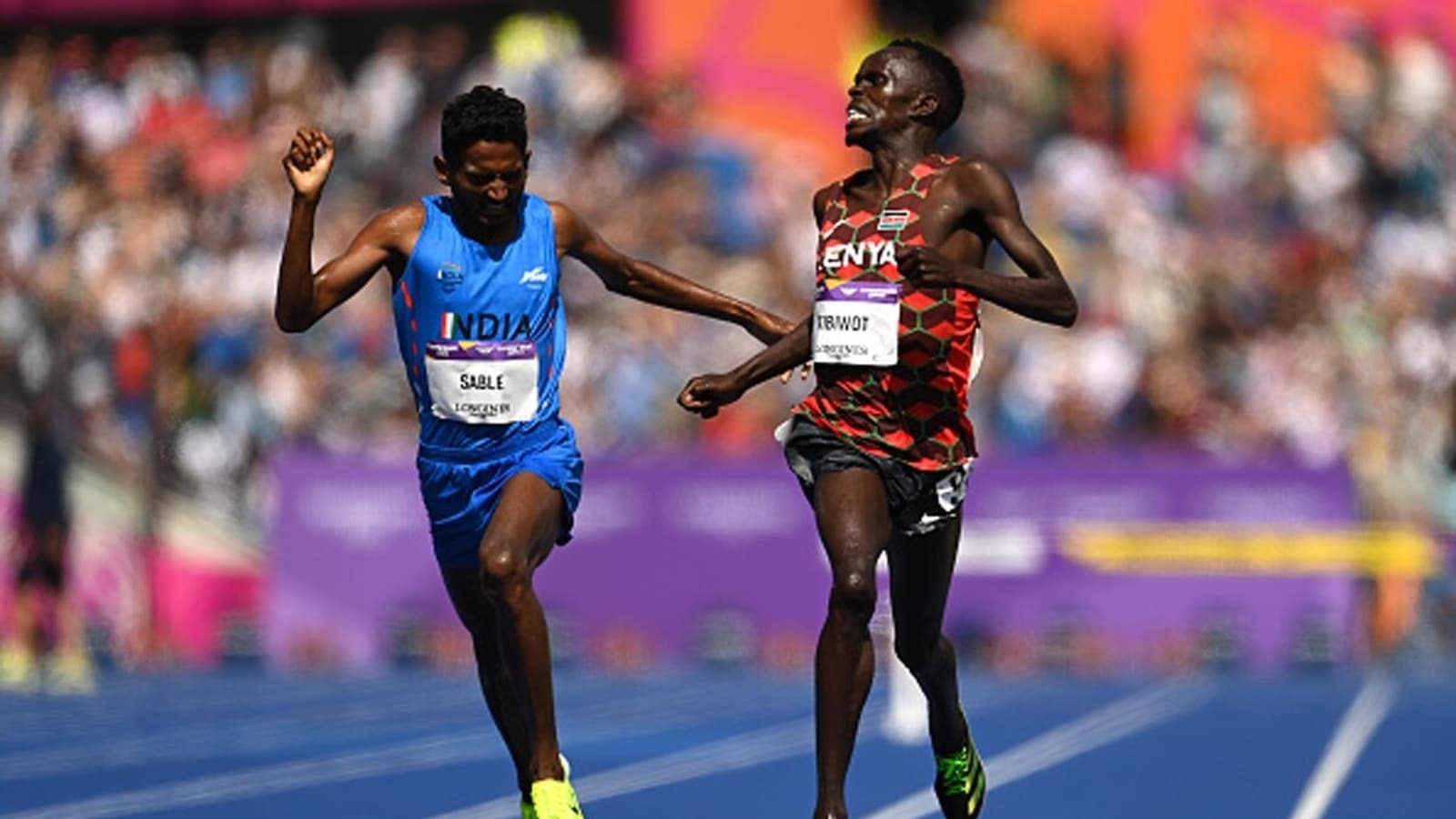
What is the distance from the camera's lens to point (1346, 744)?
1369cm

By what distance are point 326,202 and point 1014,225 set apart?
15497 millimetres

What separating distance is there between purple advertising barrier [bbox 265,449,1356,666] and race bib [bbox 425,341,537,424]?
975 cm

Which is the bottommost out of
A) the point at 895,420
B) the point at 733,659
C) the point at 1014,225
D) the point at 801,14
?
the point at 733,659

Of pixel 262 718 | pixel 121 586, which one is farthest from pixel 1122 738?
pixel 121 586

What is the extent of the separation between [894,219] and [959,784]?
180 centimetres

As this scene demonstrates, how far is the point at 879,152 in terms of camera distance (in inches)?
332

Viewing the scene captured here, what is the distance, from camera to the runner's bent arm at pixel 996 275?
7.84 meters

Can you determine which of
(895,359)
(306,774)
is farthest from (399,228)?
(306,774)

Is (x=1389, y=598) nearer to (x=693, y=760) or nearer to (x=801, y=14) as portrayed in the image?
(x=693, y=760)

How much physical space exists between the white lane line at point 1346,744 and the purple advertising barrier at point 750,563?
128 cm

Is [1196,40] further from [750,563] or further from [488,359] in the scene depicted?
[488,359]

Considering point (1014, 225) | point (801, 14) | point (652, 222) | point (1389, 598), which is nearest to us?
point (1014, 225)

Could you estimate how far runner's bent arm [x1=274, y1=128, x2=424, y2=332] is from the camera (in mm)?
8070

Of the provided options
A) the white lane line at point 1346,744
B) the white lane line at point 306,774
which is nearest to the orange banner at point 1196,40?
the white lane line at point 1346,744
